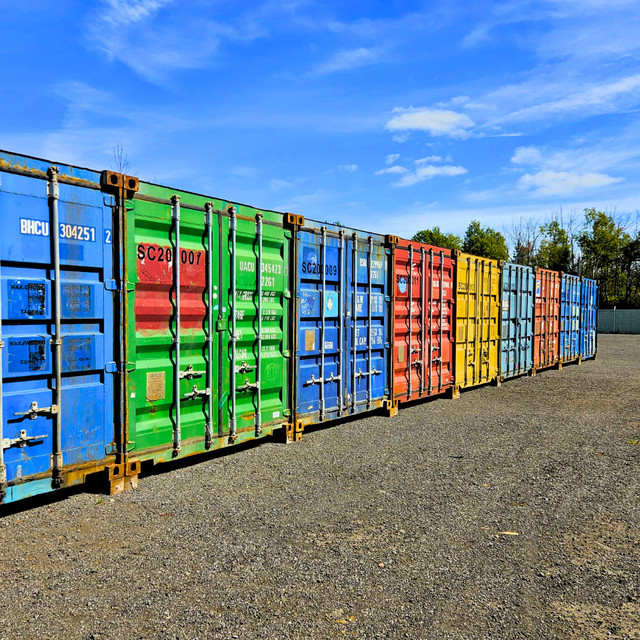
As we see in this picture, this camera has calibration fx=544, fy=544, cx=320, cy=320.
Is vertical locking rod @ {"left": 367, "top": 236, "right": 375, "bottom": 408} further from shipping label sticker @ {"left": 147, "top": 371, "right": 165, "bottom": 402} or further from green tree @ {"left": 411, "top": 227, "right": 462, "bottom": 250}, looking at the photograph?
green tree @ {"left": 411, "top": 227, "right": 462, "bottom": 250}

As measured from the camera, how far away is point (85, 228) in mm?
5312

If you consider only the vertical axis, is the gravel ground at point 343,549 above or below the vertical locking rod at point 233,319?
below

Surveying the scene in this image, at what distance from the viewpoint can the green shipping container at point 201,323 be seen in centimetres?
585

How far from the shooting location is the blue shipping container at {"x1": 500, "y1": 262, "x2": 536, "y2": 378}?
14.3m

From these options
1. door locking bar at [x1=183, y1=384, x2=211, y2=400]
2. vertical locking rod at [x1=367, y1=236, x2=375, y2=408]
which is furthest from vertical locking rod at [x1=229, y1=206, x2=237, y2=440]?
vertical locking rod at [x1=367, y1=236, x2=375, y2=408]

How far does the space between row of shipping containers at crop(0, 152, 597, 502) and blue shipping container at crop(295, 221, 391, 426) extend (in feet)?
0.10

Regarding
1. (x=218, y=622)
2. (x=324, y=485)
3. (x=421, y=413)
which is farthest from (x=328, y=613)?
(x=421, y=413)

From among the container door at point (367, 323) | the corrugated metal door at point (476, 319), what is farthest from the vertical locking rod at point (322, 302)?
the corrugated metal door at point (476, 319)

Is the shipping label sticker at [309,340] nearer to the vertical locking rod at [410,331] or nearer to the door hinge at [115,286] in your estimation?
the vertical locking rod at [410,331]

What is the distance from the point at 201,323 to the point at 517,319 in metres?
10.9

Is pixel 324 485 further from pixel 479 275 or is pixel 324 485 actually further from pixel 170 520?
pixel 479 275

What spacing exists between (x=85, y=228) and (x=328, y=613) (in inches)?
160

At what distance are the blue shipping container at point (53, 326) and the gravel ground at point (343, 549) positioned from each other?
541mm

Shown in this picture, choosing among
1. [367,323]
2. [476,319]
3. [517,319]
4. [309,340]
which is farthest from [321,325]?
[517,319]
